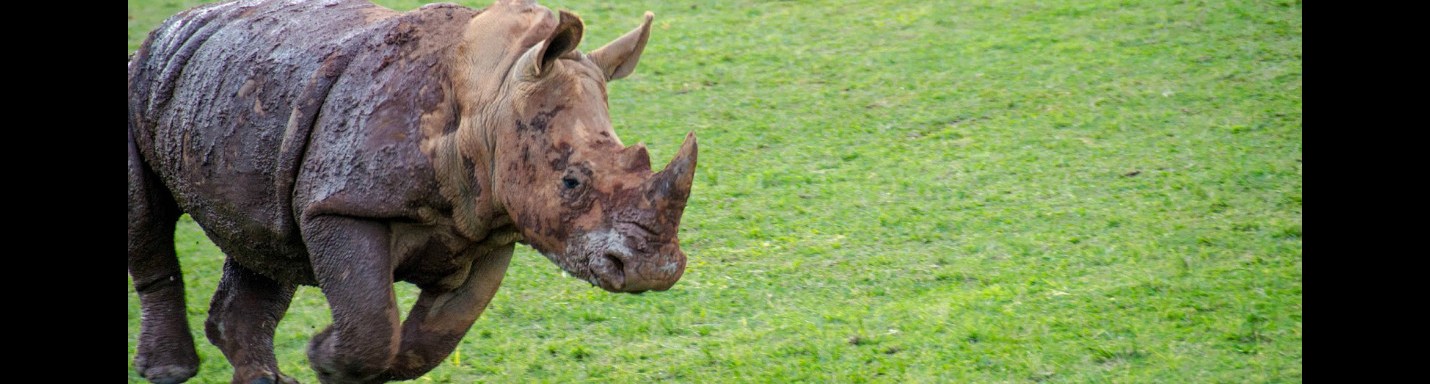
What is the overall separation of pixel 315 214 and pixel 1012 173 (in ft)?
16.4

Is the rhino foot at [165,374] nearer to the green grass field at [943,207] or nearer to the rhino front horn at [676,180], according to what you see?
the green grass field at [943,207]

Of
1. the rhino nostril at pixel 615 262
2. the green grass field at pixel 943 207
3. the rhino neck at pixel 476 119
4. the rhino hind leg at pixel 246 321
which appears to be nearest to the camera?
the rhino nostril at pixel 615 262

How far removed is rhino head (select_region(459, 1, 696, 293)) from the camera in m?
4.48

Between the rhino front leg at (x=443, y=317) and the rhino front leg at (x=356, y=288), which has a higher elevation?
the rhino front leg at (x=356, y=288)

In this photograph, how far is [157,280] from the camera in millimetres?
6027

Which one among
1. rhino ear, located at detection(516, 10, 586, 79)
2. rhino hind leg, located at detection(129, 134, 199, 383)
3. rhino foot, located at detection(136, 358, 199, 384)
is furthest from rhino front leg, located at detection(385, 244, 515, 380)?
rhino foot, located at detection(136, 358, 199, 384)

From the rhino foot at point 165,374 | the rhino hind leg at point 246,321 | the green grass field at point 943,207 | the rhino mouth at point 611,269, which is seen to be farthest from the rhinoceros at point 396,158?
the green grass field at point 943,207

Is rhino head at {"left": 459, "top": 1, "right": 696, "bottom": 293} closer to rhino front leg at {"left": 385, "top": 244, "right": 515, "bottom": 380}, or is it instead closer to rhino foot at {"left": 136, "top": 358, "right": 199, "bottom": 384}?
rhino front leg at {"left": 385, "top": 244, "right": 515, "bottom": 380}

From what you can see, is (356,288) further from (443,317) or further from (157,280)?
(157,280)

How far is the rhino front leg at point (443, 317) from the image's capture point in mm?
A: 5336

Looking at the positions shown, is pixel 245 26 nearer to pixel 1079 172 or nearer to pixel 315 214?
pixel 315 214

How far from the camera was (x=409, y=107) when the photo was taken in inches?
193

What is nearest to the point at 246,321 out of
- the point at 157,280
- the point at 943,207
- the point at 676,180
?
the point at 157,280

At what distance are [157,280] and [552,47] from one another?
2212 millimetres
